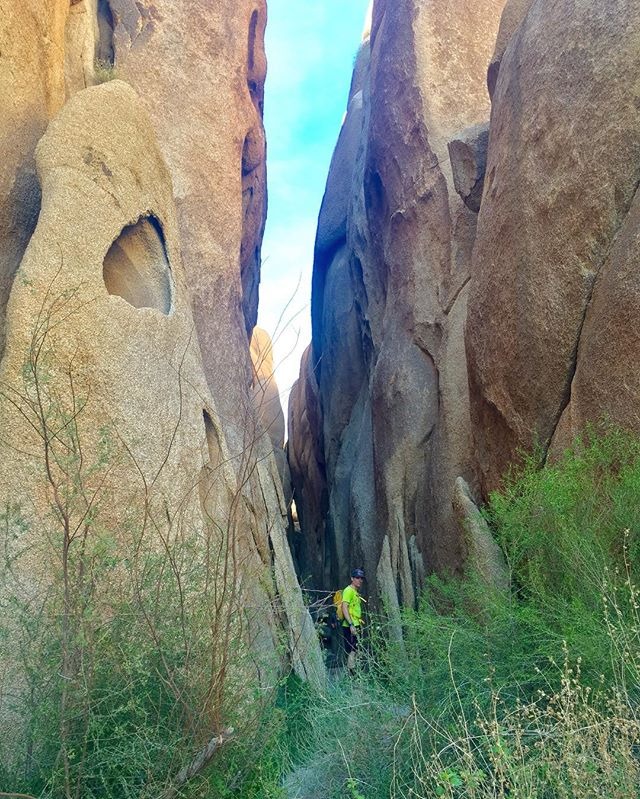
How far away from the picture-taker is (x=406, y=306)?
1027cm

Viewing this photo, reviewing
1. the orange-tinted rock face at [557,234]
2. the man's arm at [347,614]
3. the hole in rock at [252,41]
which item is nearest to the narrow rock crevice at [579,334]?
the orange-tinted rock face at [557,234]

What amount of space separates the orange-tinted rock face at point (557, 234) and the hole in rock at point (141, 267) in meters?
2.85

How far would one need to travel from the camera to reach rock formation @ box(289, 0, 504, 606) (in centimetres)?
884

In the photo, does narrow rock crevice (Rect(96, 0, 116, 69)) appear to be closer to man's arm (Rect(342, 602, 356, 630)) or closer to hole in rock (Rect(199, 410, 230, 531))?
hole in rock (Rect(199, 410, 230, 531))

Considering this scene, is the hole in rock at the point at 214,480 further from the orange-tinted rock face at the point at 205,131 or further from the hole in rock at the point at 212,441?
the orange-tinted rock face at the point at 205,131

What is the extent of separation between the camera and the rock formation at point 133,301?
15.6 feet

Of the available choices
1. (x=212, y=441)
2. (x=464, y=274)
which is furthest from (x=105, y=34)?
(x=212, y=441)

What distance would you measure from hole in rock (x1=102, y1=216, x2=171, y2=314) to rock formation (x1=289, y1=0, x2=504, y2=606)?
2486 millimetres

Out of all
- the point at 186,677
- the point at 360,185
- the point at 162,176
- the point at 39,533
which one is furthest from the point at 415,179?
the point at 186,677

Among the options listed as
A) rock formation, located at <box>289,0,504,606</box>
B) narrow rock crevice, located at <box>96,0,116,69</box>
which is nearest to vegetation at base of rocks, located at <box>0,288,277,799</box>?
rock formation, located at <box>289,0,504,606</box>

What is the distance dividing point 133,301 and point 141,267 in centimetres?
41

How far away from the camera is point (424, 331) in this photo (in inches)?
385

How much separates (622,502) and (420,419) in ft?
17.8

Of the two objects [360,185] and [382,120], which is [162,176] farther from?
[360,185]
